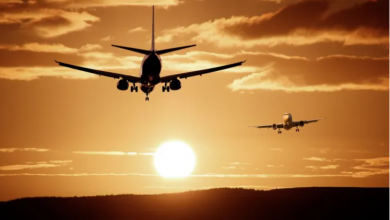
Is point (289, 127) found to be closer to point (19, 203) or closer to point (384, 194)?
point (384, 194)

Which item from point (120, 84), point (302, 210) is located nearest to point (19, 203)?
point (302, 210)

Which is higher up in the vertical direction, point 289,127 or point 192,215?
point 289,127

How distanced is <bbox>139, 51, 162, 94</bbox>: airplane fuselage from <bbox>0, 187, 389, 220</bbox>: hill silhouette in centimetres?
6511

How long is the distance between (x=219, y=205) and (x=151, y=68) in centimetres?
7488

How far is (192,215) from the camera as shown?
145000 mm

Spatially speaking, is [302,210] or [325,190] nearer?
[302,210]

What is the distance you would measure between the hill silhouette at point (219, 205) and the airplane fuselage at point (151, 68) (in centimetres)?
6511

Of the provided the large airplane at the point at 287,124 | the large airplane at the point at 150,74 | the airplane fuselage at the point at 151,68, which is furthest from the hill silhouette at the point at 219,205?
the airplane fuselage at the point at 151,68

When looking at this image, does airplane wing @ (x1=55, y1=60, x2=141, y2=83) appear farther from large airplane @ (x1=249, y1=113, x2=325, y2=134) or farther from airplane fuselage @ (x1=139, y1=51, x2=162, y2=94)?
large airplane @ (x1=249, y1=113, x2=325, y2=134)

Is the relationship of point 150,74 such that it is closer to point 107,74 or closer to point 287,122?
point 107,74

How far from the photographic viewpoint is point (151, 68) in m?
82.9

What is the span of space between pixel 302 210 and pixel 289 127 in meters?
30.7

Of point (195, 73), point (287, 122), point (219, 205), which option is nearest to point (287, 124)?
point (287, 122)

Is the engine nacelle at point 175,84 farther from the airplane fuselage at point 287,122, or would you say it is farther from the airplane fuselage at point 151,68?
the airplane fuselage at point 287,122
